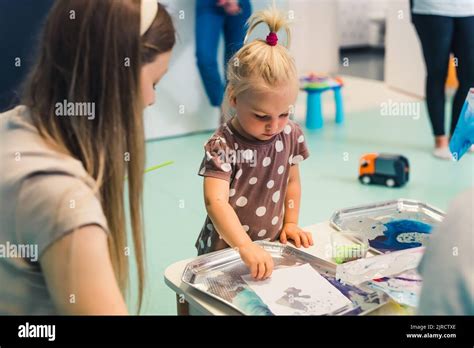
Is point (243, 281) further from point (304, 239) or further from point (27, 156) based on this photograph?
point (27, 156)

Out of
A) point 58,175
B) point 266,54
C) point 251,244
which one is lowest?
point 251,244

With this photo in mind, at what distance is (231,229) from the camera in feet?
2.90

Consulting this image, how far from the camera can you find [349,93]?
137 inches

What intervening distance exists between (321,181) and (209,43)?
0.64 m

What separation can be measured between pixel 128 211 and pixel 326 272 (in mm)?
282

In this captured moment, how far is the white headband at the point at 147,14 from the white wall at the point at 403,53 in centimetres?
279

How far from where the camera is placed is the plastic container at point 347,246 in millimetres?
869

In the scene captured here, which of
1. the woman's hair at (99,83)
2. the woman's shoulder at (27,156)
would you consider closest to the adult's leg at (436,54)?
the woman's hair at (99,83)

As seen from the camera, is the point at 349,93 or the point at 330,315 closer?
the point at 330,315

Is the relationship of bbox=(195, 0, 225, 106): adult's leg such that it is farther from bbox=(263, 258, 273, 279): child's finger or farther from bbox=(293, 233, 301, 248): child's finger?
bbox=(263, 258, 273, 279): child's finger

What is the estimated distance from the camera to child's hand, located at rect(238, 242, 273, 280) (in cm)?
80

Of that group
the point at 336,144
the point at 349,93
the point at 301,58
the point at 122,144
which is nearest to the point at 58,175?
the point at 122,144

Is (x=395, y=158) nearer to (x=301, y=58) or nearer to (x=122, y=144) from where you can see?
(x=122, y=144)

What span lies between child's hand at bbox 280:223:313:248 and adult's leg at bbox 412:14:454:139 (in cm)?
145
